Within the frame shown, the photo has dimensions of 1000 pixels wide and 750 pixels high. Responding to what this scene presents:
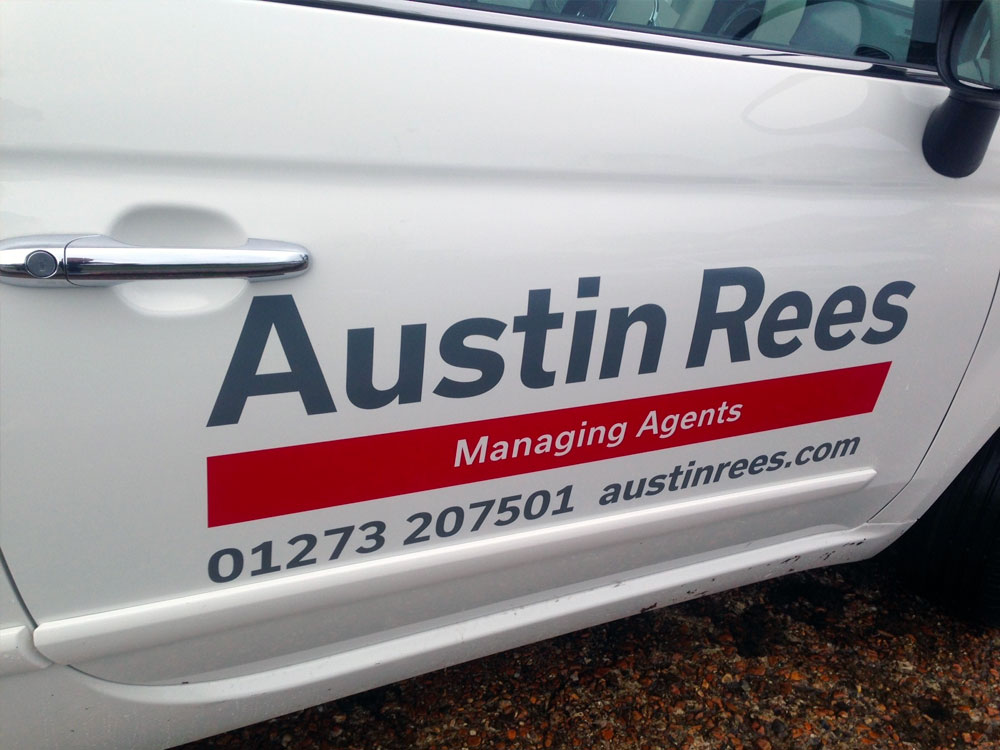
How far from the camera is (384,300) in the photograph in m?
1.04

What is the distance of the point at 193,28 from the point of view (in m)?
0.91

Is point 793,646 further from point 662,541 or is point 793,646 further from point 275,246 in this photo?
point 275,246

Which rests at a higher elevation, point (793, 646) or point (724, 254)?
point (724, 254)

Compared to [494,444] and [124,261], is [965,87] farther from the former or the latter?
[124,261]

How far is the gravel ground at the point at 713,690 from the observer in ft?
5.39

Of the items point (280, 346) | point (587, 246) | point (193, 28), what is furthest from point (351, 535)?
point (193, 28)

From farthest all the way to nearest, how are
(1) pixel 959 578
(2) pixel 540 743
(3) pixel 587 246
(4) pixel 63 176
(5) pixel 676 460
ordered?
1. (1) pixel 959 578
2. (2) pixel 540 743
3. (5) pixel 676 460
4. (3) pixel 587 246
5. (4) pixel 63 176

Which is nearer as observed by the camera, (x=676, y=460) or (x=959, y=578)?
(x=676, y=460)

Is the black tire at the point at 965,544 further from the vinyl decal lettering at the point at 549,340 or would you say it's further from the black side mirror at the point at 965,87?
the black side mirror at the point at 965,87

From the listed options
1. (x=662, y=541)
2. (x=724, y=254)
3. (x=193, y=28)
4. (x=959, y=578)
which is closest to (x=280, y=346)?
(x=193, y=28)

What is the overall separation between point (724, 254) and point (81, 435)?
0.94 metres

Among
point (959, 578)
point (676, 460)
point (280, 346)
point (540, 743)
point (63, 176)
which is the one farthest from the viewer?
point (959, 578)

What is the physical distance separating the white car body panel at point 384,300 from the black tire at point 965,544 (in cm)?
41

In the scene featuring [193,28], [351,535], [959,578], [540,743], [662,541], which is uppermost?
[193,28]
